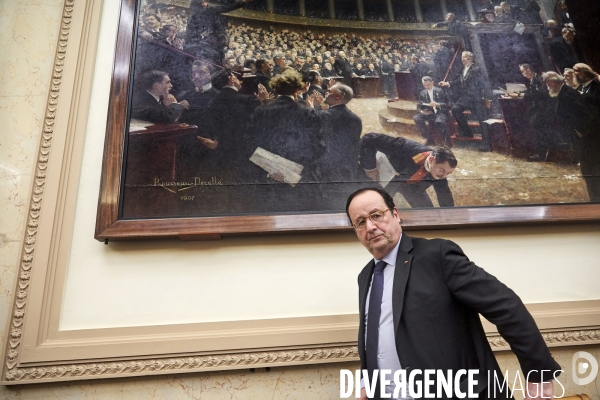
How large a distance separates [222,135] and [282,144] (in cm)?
49

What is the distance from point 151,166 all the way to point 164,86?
0.74 meters

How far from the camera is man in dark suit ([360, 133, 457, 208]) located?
3.01 m

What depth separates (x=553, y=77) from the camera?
3.49 metres

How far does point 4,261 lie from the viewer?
8.74 ft

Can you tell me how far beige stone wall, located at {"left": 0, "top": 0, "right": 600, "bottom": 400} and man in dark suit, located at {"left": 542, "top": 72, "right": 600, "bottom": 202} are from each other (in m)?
A: 1.41

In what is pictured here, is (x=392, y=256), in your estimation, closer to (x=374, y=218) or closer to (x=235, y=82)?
(x=374, y=218)

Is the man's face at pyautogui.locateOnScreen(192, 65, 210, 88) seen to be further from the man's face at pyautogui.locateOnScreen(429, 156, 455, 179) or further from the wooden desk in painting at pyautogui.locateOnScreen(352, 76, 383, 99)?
the man's face at pyautogui.locateOnScreen(429, 156, 455, 179)

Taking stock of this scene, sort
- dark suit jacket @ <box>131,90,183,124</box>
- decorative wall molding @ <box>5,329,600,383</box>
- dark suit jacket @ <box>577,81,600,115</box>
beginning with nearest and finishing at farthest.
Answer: decorative wall molding @ <box>5,329,600,383</box>, dark suit jacket @ <box>131,90,183,124</box>, dark suit jacket @ <box>577,81,600,115</box>

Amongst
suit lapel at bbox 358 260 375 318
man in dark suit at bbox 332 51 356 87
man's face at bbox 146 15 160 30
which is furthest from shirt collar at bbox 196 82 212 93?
suit lapel at bbox 358 260 375 318

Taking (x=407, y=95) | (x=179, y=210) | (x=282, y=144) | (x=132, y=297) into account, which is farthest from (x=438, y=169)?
(x=132, y=297)

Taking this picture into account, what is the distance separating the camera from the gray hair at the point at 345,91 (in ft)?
10.8

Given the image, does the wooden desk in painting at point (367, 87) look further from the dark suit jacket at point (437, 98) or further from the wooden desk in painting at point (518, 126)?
the wooden desk in painting at point (518, 126)

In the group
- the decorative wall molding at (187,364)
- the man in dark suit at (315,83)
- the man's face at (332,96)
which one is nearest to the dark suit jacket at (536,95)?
the man's face at (332,96)

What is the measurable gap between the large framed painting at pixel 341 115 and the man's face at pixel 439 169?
0.01 meters
